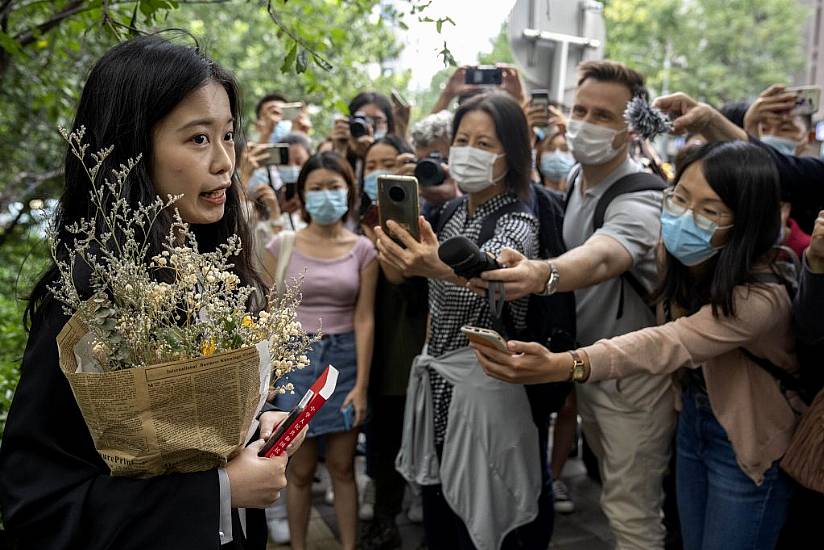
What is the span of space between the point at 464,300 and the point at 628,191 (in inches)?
31.8

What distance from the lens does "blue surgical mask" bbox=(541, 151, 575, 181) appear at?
4754 millimetres

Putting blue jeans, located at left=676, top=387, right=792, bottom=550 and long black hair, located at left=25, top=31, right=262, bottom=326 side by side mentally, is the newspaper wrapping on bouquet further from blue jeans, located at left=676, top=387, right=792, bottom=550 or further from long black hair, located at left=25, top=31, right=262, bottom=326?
blue jeans, located at left=676, top=387, right=792, bottom=550

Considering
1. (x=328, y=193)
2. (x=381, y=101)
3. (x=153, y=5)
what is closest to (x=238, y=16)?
(x=381, y=101)

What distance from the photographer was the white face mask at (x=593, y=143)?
10.1 feet

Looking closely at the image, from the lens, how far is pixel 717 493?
2531mm

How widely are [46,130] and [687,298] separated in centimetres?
583

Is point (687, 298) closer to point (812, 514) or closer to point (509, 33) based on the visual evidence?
point (812, 514)

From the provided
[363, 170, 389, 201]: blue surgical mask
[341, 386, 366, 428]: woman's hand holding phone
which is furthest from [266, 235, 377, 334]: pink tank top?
[363, 170, 389, 201]: blue surgical mask

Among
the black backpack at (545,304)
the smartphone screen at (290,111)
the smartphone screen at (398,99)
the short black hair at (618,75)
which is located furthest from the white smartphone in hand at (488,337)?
the smartphone screen at (290,111)

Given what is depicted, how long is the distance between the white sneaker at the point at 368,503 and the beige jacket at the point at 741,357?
7.34 feet

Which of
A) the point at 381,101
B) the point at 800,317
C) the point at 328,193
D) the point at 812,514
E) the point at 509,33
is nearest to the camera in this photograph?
the point at 800,317

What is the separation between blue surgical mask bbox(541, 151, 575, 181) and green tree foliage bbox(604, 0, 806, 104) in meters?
17.5

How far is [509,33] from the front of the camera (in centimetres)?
450

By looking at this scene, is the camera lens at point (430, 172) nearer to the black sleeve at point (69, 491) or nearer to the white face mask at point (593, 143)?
the white face mask at point (593, 143)
